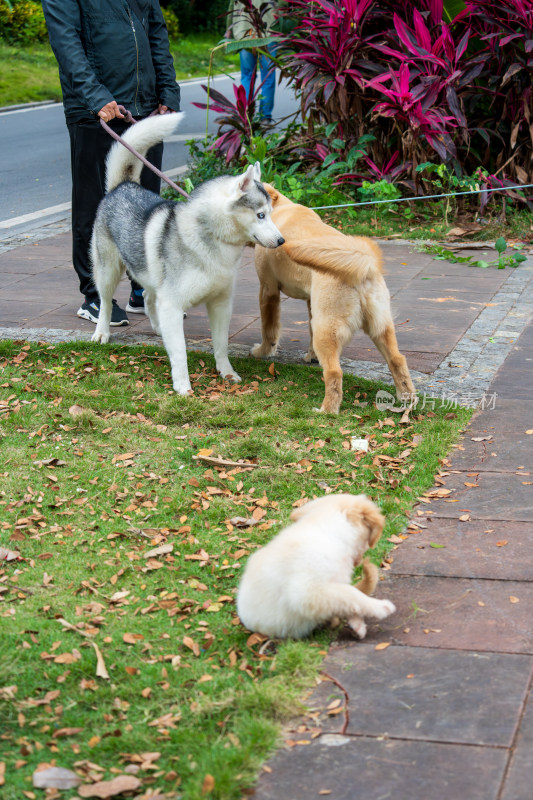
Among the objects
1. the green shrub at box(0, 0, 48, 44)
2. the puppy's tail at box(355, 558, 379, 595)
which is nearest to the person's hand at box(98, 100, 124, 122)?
the puppy's tail at box(355, 558, 379, 595)

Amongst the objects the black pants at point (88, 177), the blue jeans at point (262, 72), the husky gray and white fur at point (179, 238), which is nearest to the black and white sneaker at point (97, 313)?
the black pants at point (88, 177)

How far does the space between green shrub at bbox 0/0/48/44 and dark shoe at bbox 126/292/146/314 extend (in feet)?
74.2

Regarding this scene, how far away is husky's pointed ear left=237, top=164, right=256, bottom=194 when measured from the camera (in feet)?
16.1

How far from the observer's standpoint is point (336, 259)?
462cm

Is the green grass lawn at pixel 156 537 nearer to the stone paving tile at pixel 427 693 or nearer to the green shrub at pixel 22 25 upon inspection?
the stone paving tile at pixel 427 693

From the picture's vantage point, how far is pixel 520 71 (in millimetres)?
9039

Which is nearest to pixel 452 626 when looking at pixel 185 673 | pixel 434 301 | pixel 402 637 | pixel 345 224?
pixel 402 637

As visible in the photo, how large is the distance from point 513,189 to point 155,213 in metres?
5.06

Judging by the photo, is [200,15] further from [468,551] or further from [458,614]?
[458,614]

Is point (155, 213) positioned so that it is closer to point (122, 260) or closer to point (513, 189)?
point (122, 260)

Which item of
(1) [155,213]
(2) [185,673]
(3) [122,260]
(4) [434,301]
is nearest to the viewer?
(2) [185,673]

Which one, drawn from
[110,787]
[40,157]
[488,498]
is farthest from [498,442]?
[40,157]

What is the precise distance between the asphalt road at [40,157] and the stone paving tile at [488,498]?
22.8 feet

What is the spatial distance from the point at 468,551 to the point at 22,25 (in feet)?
90.2
